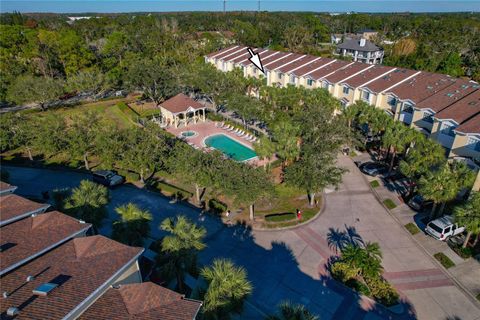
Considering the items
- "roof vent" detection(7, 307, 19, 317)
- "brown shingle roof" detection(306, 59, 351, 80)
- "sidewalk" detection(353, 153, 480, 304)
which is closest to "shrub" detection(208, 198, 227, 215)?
"sidewalk" detection(353, 153, 480, 304)

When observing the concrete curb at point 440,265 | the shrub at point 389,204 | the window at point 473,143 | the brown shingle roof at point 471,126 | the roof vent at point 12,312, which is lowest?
the concrete curb at point 440,265

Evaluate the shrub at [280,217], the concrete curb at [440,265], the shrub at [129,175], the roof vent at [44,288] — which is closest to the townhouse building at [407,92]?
the concrete curb at [440,265]

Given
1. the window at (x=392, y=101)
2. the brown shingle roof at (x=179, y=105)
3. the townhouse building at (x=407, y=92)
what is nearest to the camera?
the townhouse building at (x=407, y=92)

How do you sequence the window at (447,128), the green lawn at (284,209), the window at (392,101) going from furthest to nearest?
the window at (392,101) < the window at (447,128) < the green lawn at (284,209)

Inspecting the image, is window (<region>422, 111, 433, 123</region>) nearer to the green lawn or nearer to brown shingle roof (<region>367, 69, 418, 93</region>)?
brown shingle roof (<region>367, 69, 418, 93</region>)

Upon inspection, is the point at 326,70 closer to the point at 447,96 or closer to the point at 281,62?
the point at 281,62

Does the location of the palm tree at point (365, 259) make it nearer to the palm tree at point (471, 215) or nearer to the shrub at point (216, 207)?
the palm tree at point (471, 215)
